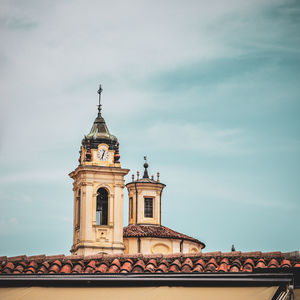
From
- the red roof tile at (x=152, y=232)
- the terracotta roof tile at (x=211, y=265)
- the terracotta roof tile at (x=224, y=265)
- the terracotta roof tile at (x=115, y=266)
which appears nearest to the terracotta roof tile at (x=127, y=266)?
the terracotta roof tile at (x=115, y=266)

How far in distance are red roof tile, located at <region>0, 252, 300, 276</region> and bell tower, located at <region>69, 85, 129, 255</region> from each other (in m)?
40.9

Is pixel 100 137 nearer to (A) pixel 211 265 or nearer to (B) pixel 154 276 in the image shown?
(A) pixel 211 265

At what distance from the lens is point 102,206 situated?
59.3 m

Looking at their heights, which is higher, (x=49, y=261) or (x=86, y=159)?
(x=86, y=159)

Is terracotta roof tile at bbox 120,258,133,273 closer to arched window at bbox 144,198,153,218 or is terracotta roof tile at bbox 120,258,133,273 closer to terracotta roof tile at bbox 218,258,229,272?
terracotta roof tile at bbox 218,258,229,272

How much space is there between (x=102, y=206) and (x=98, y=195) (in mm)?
922

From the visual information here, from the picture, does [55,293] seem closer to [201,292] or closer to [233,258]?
[201,292]

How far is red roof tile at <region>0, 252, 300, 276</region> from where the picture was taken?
1473cm

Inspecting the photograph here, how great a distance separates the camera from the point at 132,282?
12945 mm

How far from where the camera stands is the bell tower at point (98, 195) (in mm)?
57281

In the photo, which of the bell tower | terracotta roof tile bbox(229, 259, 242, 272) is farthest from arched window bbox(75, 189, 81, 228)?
terracotta roof tile bbox(229, 259, 242, 272)

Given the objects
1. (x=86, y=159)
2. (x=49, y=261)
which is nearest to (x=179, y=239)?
(x=86, y=159)

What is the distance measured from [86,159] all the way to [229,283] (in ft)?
153

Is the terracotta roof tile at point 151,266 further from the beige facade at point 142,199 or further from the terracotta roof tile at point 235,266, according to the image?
the beige facade at point 142,199
